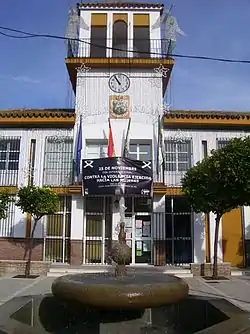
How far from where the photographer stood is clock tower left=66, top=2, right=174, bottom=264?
54.5 ft

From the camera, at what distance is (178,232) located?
55.2 feet

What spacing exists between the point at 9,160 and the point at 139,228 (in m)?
6.22

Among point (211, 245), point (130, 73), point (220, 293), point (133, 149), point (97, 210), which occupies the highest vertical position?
point (130, 73)

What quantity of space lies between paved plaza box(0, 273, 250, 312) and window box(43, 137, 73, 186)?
457cm

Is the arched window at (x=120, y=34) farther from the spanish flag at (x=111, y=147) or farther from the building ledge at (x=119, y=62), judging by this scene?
the spanish flag at (x=111, y=147)

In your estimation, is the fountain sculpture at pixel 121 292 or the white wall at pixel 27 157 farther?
the white wall at pixel 27 157

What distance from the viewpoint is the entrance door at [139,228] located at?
54.1ft

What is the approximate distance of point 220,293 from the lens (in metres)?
11.1

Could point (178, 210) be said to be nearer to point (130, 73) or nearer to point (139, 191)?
point (139, 191)

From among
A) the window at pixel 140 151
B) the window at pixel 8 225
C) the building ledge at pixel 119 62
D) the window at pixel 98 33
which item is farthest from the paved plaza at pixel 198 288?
the window at pixel 98 33

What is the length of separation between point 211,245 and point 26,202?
759cm

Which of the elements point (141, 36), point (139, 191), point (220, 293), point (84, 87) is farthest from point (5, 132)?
point (220, 293)

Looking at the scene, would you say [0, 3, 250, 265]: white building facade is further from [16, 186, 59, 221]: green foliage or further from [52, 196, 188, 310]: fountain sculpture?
[52, 196, 188, 310]: fountain sculpture

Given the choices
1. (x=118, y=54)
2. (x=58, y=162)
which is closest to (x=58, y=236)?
(x=58, y=162)
